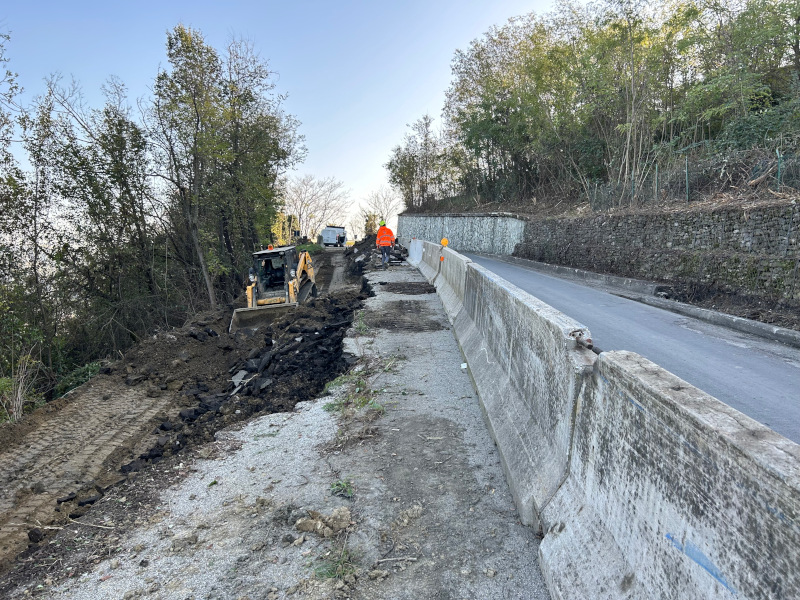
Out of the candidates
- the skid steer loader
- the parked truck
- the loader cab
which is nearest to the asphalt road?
the skid steer loader

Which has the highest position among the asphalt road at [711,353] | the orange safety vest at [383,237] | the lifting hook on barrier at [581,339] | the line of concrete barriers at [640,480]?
the orange safety vest at [383,237]

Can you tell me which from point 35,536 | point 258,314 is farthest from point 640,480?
point 258,314

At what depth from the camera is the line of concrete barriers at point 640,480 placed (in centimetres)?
157

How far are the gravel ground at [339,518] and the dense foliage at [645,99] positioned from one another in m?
12.3

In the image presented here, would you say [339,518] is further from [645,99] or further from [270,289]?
[645,99]

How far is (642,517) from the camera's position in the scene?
2.23 metres

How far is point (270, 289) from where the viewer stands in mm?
17719

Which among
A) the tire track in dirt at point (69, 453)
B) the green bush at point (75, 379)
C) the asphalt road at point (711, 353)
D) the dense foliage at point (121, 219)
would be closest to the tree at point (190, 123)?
the dense foliage at point (121, 219)

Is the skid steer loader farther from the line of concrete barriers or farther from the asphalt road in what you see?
the line of concrete barriers

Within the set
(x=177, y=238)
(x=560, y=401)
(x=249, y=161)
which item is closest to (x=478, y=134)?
(x=249, y=161)

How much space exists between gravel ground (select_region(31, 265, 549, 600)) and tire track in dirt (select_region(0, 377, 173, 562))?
2.44m

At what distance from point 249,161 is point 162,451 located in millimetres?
23726

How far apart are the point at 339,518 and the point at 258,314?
43.9ft

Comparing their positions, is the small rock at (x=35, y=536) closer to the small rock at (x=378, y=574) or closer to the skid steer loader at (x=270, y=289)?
the small rock at (x=378, y=574)
